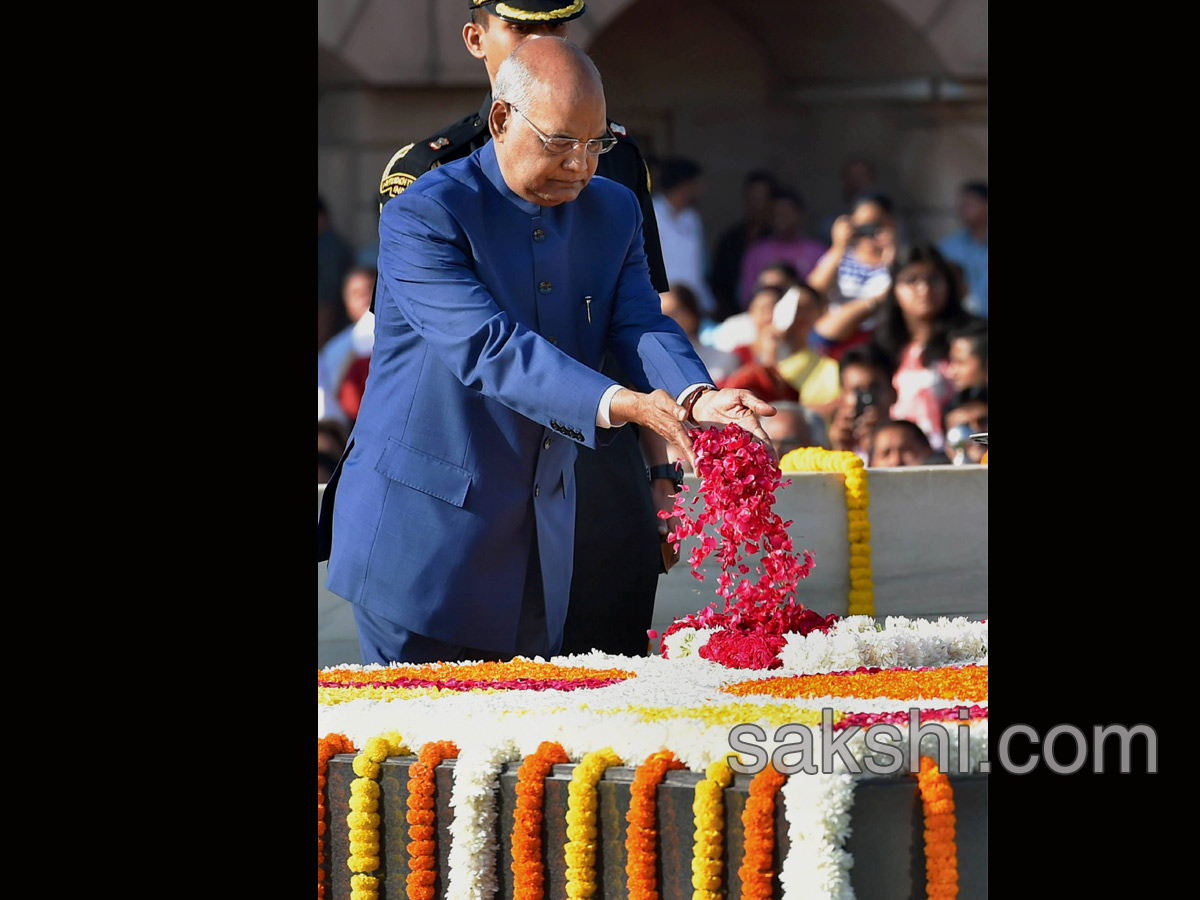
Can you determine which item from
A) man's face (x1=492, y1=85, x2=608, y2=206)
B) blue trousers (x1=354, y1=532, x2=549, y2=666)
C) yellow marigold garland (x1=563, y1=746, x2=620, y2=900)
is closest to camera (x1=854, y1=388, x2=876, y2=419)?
blue trousers (x1=354, y1=532, x2=549, y2=666)

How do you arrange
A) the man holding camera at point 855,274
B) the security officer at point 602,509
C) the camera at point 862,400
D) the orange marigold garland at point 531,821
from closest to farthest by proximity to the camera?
the orange marigold garland at point 531,821 < the security officer at point 602,509 < the camera at point 862,400 < the man holding camera at point 855,274

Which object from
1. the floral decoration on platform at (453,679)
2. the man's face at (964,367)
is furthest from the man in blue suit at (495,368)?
the man's face at (964,367)

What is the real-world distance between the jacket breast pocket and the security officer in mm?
490

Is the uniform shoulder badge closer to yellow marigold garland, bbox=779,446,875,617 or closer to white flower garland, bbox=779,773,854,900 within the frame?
yellow marigold garland, bbox=779,446,875,617

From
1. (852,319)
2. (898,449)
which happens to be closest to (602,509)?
(898,449)

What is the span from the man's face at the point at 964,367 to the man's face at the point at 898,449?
43.1 inches

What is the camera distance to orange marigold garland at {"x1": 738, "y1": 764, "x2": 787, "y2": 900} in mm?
1918

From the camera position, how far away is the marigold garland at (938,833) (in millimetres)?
1936

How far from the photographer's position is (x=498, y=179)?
290cm

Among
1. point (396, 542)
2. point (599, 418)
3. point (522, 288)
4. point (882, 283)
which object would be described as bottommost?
point (396, 542)

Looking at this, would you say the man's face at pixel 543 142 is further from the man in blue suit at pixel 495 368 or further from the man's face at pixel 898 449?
the man's face at pixel 898 449

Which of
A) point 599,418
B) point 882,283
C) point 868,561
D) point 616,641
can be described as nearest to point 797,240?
point 882,283

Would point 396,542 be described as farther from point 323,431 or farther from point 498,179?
point 323,431

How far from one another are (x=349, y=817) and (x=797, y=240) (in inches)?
267
